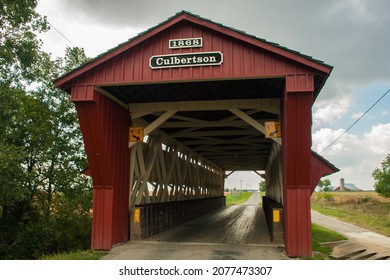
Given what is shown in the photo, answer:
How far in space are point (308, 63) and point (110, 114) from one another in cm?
516

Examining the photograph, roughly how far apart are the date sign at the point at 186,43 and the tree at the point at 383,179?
36.4 meters

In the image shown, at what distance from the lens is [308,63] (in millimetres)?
7918

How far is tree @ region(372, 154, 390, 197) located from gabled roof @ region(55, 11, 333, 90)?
3548 cm

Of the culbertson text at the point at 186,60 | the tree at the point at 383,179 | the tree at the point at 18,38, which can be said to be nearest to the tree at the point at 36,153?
the tree at the point at 18,38

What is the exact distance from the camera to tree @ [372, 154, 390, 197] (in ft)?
126

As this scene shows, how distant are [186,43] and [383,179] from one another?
3799 centimetres

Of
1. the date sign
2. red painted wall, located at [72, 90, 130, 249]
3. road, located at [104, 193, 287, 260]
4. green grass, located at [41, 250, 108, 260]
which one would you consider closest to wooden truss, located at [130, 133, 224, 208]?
red painted wall, located at [72, 90, 130, 249]

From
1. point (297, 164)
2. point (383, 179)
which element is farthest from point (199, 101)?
point (383, 179)

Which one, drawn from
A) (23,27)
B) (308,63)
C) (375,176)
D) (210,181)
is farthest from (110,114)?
(375,176)

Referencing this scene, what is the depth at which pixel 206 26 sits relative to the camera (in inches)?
330

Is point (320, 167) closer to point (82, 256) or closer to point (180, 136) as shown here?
point (180, 136)

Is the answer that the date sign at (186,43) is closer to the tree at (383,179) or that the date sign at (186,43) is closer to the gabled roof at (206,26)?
the gabled roof at (206,26)

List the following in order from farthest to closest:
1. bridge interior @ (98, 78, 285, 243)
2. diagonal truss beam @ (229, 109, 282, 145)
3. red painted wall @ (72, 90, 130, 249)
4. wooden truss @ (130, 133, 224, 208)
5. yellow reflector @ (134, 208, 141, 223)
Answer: wooden truss @ (130, 133, 224, 208), yellow reflector @ (134, 208, 141, 223), bridge interior @ (98, 78, 285, 243), diagonal truss beam @ (229, 109, 282, 145), red painted wall @ (72, 90, 130, 249)

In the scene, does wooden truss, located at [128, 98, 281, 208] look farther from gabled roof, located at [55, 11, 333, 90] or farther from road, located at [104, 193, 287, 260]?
gabled roof, located at [55, 11, 333, 90]
